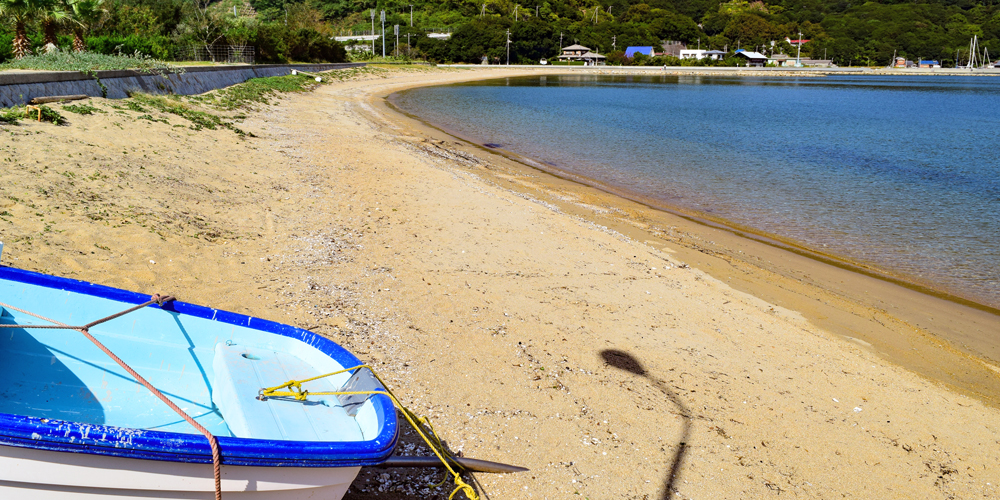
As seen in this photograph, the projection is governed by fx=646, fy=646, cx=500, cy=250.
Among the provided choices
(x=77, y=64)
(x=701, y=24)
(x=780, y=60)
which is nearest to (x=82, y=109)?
(x=77, y=64)

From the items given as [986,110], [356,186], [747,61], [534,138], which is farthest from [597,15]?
[356,186]

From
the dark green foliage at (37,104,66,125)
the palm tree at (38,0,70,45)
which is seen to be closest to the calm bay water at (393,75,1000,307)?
the dark green foliage at (37,104,66,125)

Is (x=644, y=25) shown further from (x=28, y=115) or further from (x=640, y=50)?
(x=28, y=115)

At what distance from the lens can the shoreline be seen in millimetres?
7199

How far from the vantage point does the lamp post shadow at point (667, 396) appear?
4742mm

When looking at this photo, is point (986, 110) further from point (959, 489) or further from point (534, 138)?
point (959, 489)

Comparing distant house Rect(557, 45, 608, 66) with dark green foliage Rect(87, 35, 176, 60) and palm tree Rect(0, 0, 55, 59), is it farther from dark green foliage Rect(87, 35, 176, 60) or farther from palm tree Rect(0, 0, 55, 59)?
palm tree Rect(0, 0, 55, 59)

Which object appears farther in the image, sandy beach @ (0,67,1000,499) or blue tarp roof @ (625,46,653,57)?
blue tarp roof @ (625,46,653,57)

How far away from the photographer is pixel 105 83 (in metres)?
15.8

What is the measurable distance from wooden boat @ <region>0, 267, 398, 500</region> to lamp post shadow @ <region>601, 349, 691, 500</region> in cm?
225

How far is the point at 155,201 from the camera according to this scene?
8977mm

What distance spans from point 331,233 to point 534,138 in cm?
1810

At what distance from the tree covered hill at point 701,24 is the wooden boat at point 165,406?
11456 centimetres

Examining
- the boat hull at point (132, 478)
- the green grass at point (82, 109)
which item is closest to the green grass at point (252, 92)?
the green grass at point (82, 109)
